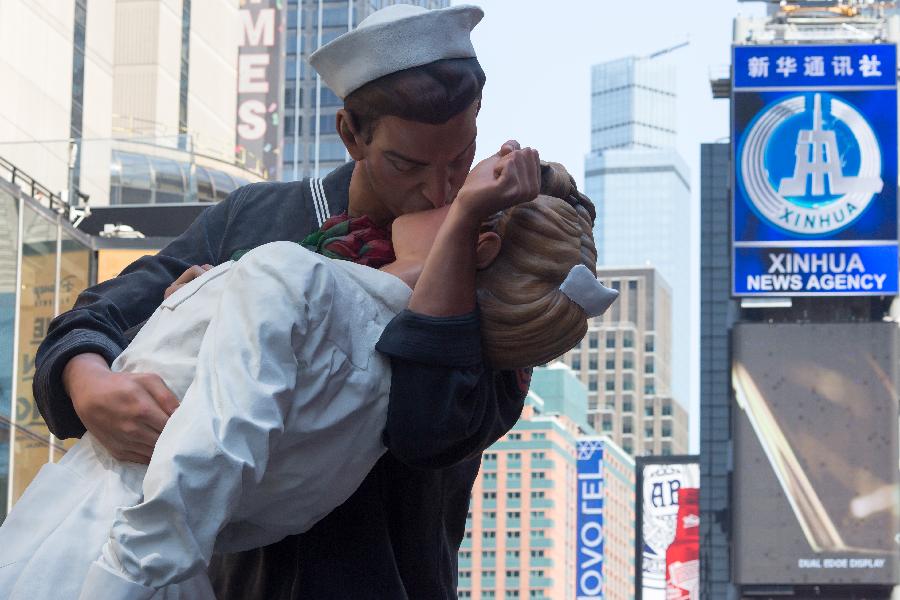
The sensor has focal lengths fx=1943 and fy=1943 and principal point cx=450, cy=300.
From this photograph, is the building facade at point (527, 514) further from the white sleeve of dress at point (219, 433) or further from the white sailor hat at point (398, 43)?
the white sleeve of dress at point (219, 433)

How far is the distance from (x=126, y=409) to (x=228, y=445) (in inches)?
13.3

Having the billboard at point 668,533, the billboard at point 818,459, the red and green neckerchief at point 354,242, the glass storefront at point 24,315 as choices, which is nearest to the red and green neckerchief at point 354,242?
the red and green neckerchief at point 354,242

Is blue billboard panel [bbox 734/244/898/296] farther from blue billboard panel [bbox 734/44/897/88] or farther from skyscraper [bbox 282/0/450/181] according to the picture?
skyscraper [bbox 282/0/450/181]

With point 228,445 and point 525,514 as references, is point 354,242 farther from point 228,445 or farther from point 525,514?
point 525,514

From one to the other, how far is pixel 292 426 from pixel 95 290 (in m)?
0.82

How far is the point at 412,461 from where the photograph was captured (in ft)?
10.9

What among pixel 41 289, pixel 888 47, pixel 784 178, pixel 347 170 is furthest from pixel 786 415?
pixel 347 170

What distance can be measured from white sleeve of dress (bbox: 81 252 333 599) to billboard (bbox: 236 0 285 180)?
55537mm

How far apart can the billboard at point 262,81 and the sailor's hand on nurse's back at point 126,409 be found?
55.3 meters

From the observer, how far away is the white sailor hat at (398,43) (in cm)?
360

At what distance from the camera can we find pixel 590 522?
414ft

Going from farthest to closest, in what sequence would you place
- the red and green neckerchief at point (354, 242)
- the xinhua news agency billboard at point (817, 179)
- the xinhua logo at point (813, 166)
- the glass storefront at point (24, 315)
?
the xinhua logo at point (813, 166)
the xinhua news agency billboard at point (817, 179)
the glass storefront at point (24, 315)
the red and green neckerchief at point (354, 242)

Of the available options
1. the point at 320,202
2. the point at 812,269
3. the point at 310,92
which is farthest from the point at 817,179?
the point at 320,202

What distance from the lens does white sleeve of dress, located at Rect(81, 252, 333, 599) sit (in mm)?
2955
